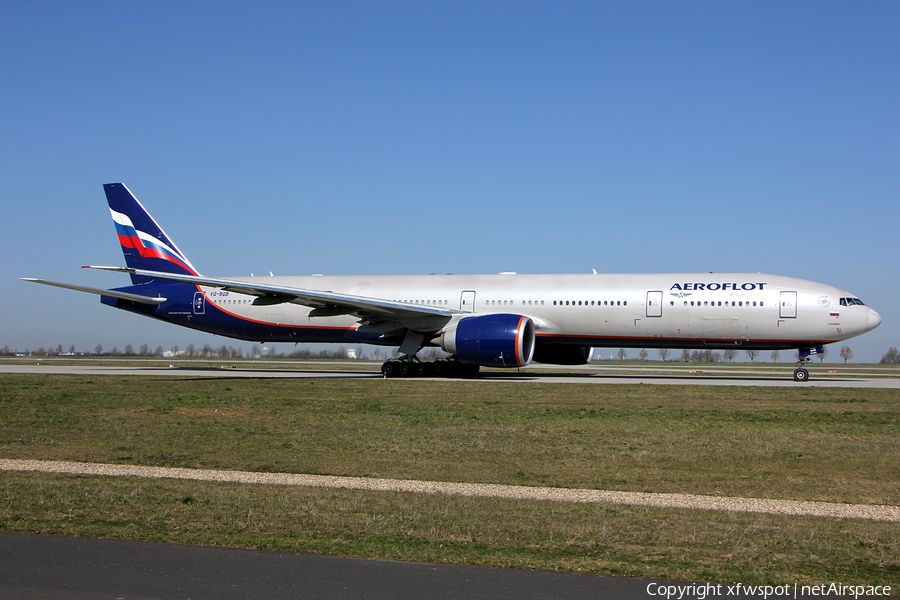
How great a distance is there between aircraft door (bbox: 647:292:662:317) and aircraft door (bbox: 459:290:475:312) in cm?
677

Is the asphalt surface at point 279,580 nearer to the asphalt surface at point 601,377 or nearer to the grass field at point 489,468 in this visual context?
the grass field at point 489,468

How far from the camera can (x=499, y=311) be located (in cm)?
2919

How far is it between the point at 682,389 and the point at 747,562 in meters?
17.5

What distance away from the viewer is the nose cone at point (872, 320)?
25.8 metres

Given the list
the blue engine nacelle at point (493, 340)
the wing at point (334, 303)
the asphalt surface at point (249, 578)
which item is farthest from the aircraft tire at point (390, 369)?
the asphalt surface at point (249, 578)

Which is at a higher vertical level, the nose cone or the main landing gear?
the nose cone

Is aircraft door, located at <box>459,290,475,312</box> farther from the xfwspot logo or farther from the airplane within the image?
the xfwspot logo

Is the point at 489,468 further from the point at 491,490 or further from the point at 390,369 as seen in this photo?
the point at 390,369

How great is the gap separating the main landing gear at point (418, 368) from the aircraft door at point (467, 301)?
2.11 m

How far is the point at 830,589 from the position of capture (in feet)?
17.5

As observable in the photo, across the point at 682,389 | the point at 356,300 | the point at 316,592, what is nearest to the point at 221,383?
the point at 356,300

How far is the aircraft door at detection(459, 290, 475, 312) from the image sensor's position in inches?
1169

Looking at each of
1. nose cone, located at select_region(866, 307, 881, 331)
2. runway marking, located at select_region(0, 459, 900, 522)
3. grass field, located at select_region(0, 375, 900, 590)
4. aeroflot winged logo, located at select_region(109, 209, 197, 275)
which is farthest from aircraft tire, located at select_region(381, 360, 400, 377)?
runway marking, located at select_region(0, 459, 900, 522)

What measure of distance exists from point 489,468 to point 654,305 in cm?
1841
